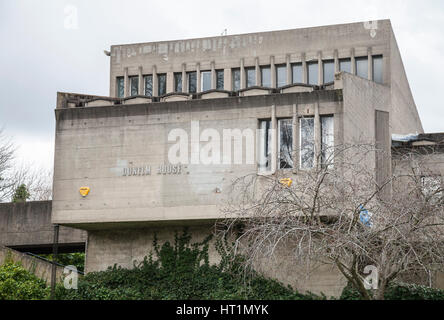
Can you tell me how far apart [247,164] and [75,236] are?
11074 mm

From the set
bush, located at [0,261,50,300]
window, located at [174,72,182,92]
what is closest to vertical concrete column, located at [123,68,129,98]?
window, located at [174,72,182,92]

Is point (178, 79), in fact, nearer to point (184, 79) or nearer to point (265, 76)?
point (184, 79)

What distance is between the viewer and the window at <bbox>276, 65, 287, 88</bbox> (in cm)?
3872

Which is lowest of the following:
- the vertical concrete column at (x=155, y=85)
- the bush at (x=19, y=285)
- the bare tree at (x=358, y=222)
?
the bush at (x=19, y=285)

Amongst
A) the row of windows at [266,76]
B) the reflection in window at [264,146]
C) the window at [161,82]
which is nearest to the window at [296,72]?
the row of windows at [266,76]

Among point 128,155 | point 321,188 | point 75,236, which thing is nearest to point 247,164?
point 128,155

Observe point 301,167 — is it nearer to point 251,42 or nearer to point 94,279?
point 94,279

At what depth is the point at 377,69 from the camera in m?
37.2

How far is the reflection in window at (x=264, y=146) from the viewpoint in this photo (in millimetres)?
30350

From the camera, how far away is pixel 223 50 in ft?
131

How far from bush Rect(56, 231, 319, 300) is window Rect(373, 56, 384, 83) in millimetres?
11846

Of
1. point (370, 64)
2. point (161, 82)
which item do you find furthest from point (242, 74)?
point (370, 64)

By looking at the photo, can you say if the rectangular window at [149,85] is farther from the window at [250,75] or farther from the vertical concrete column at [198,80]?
the window at [250,75]

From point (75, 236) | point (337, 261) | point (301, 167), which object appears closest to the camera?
point (337, 261)
